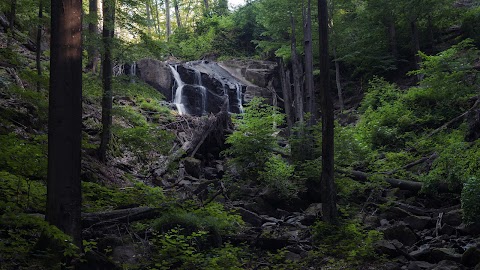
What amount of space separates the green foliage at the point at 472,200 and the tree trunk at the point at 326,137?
2.64 metres

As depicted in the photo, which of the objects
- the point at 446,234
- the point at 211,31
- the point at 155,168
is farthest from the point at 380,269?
the point at 211,31

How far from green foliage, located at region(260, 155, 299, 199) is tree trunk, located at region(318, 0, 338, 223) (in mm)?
2827

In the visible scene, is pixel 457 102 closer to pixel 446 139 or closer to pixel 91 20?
pixel 446 139

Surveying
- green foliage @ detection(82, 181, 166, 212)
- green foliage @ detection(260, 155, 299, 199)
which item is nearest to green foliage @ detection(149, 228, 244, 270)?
green foliage @ detection(82, 181, 166, 212)

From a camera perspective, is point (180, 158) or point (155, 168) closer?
point (155, 168)

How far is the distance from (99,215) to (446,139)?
11451mm

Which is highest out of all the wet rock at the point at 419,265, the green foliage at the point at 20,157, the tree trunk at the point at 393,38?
the tree trunk at the point at 393,38

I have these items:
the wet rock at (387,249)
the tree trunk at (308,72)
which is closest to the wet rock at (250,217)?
the wet rock at (387,249)

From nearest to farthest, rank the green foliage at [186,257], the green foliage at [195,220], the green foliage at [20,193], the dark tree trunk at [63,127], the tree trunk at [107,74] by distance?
1. the dark tree trunk at [63,127]
2. the green foliage at [20,193]
3. the green foliage at [186,257]
4. the green foliage at [195,220]
5. the tree trunk at [107,74]

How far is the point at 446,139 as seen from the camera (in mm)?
13055

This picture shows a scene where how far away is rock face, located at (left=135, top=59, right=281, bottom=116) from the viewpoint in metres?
25.2

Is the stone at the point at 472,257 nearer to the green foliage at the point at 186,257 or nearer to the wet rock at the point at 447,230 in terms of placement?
the wet rock at the point at 447,230

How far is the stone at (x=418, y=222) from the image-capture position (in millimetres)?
8922

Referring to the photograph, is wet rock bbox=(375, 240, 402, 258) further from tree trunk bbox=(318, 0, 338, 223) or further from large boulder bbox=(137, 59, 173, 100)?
large boulder bbox=(137, 59, 173, 100)
